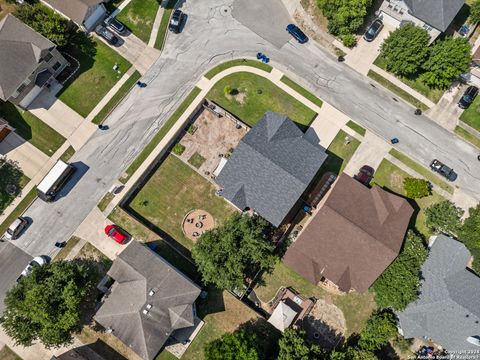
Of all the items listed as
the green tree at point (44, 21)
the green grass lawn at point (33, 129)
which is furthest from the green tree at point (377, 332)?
the green tree at point (44, 21)

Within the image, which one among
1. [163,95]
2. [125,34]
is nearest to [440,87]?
[163,95]

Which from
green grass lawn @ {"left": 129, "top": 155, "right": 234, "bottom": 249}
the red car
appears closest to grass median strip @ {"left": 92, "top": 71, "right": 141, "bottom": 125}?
green grass lawn @ {"left": 129, "top": 155, "right": 234, "bottom": 249}

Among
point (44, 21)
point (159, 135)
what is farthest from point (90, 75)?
point (159, 135)

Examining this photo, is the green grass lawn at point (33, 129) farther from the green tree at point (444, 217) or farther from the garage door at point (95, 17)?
the green tree at point (444, 217)

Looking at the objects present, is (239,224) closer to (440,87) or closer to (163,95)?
(163,95)

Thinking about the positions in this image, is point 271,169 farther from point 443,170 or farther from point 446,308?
point 446,308

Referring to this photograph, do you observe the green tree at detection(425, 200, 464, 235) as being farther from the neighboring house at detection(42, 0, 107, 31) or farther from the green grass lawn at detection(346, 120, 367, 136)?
the neighboring house at detection(42, 0, 107, 31)
